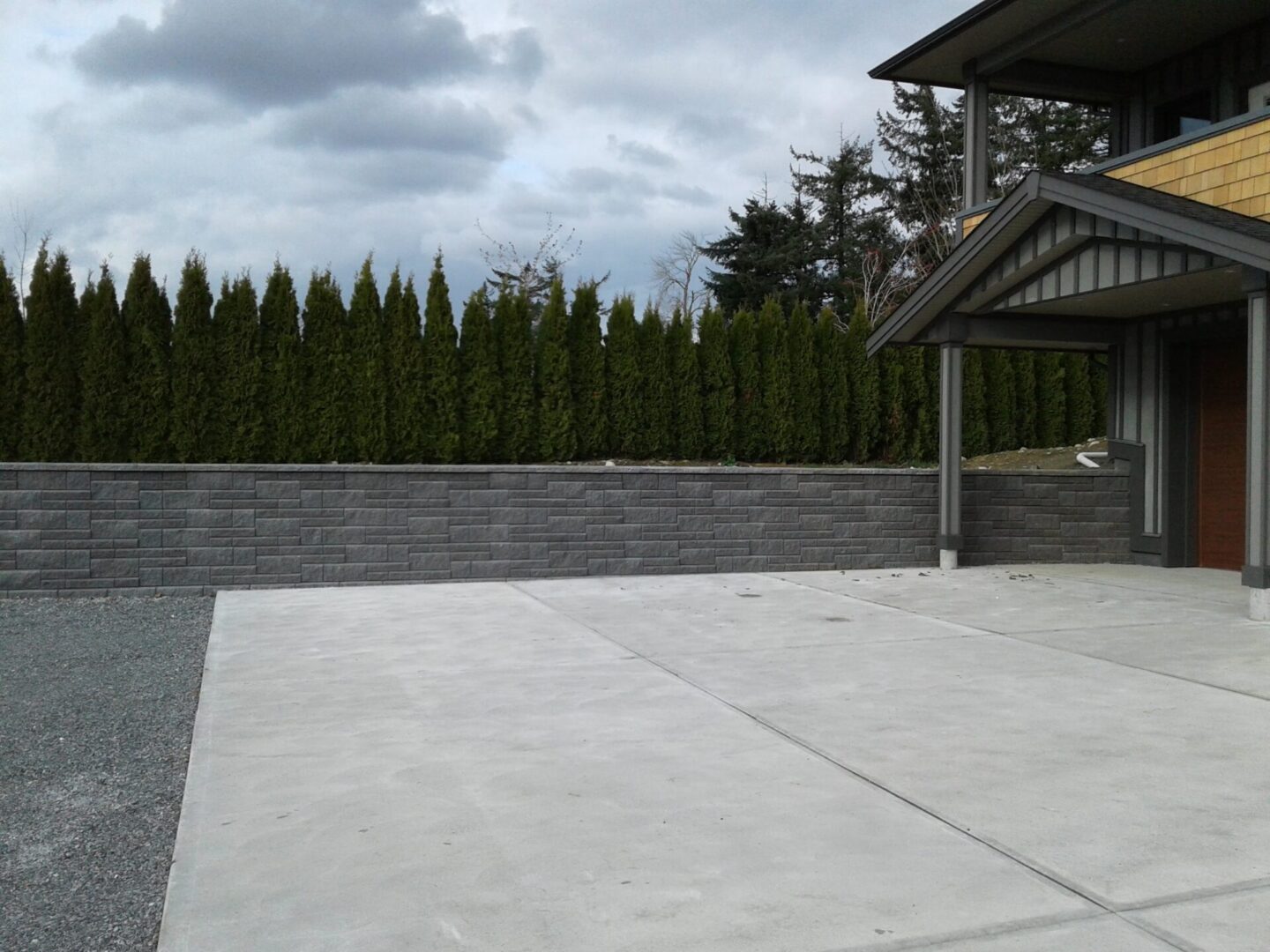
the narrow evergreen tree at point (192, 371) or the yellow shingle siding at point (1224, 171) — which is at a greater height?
the yellow shingle siding at point (1224, 171)

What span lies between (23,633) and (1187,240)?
30.1 feet

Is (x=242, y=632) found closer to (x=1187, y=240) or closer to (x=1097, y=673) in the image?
(x=1097, y=673)

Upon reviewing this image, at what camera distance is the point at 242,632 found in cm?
752

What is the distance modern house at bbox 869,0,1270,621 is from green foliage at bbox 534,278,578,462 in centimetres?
387

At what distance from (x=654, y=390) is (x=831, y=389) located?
8.53ft

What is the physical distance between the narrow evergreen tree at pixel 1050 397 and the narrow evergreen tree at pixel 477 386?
833 cm

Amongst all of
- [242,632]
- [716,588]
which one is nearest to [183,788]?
[242,632]

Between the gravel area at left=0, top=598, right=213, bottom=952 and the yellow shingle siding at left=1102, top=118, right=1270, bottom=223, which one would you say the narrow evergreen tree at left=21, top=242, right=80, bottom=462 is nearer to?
the gravel area at left=0, top=598, right=213, bottom=952

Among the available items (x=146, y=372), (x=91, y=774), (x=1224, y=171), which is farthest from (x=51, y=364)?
(x=1224, y=171)

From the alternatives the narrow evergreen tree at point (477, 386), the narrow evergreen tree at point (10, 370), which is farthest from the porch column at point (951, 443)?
the narrow evergreen tree at point (10, 370)

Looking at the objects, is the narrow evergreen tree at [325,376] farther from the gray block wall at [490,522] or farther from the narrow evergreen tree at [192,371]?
the gray block wall at [490,522]

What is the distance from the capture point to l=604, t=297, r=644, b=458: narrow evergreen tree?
13.2 metres

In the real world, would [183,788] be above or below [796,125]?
below

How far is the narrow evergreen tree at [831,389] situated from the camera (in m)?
14.1
